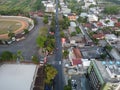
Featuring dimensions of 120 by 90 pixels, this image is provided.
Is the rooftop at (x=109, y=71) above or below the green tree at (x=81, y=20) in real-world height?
above

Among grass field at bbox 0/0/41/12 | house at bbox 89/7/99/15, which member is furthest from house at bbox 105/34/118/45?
grass field at bbox 0/0/41/12

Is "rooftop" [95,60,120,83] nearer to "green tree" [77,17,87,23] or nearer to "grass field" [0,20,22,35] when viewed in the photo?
"grass field" [0,20,22,35]

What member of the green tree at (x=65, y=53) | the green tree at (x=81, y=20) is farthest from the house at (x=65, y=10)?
the green tree at (x=65, y=53)

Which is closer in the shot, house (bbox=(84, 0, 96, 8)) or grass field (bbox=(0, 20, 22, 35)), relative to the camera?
grass field (bbox=(0, 20, 22, 35))

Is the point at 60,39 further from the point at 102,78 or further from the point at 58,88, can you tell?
the point at 102,78

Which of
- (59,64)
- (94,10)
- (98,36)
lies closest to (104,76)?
(59,64)

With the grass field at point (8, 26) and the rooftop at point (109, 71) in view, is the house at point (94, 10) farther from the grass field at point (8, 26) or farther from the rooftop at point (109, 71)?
the rooftop at point (109, 71)

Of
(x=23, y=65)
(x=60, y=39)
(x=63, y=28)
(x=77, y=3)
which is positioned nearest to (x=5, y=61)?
(x=23, y=65)
